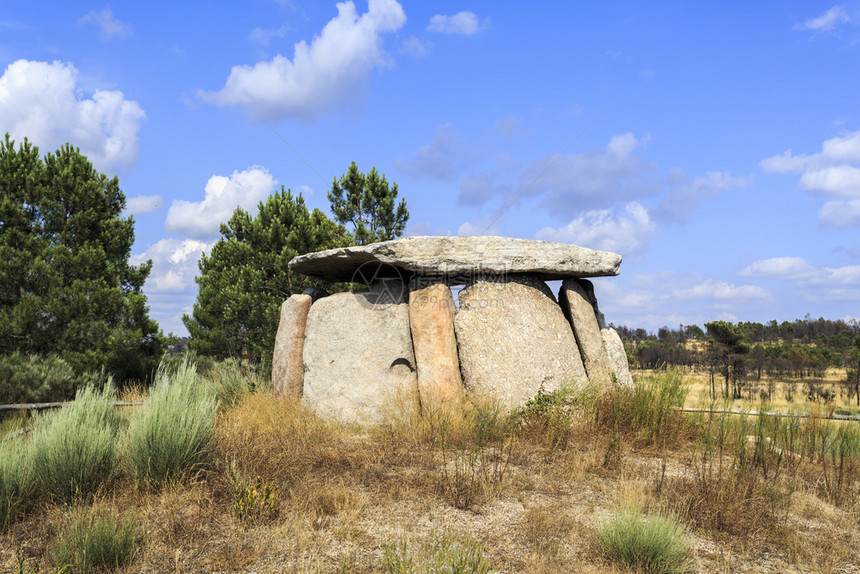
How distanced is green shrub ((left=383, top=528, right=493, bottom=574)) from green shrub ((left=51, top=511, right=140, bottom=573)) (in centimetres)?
195

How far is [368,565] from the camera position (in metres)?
3.97

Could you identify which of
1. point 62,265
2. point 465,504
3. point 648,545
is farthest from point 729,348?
point 62,265

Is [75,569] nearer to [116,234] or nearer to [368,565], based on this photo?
[368,565]

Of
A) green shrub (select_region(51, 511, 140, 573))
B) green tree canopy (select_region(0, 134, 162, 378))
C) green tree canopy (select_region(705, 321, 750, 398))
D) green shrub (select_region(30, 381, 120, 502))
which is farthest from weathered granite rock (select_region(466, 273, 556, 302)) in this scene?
green tree canopy (select_region(705, 321, 750, 398))

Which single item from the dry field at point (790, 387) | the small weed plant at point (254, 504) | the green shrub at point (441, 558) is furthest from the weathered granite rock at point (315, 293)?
the dry field at point (790, 387)

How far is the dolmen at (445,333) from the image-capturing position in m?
8.32

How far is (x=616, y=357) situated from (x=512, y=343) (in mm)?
2025

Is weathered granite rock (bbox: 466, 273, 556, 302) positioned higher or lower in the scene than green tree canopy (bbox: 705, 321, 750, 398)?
higher

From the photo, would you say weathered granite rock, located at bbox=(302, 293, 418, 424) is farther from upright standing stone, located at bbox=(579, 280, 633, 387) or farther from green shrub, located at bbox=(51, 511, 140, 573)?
green shrub, located at bbox=(51, 511, 140, 573)

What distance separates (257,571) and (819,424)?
781cm

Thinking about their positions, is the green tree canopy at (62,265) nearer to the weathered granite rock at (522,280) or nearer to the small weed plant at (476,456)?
the weathered granite rock at (522,280)

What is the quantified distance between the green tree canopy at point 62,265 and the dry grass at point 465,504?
7.50 meters

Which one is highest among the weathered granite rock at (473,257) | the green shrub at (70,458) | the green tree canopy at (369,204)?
the green tree canopy at (369,204)

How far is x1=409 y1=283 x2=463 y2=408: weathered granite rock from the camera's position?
8164 mm
